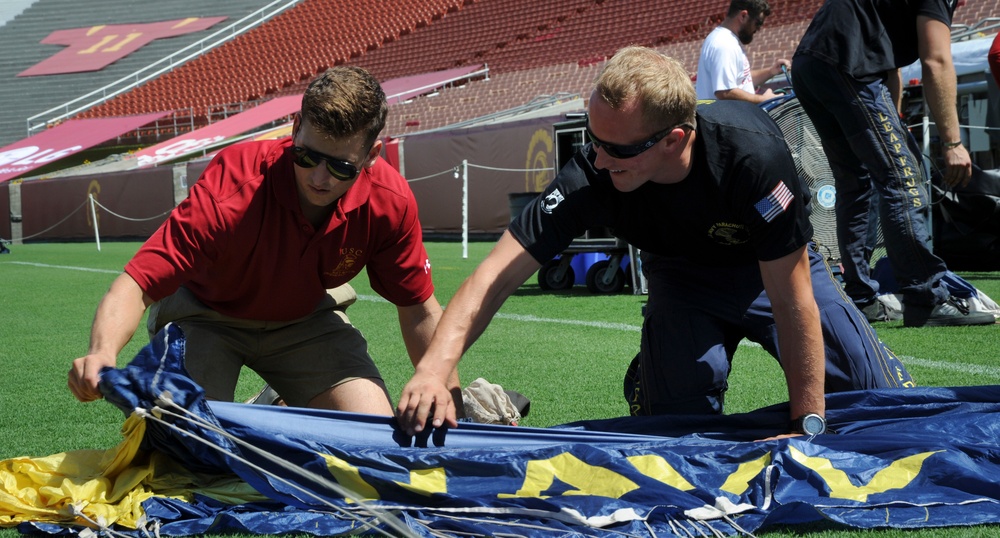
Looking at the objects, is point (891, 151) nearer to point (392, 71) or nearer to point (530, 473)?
point (530, 473)

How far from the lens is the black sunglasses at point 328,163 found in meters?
2.99

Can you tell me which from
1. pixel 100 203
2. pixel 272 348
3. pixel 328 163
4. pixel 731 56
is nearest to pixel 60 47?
pixel 100 203

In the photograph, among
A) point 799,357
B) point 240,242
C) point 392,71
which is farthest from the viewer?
point 392,71

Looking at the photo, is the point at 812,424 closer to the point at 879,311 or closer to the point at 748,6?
the point at 879,311

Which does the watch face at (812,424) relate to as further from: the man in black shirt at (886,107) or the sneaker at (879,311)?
the sneaker at (879,311)

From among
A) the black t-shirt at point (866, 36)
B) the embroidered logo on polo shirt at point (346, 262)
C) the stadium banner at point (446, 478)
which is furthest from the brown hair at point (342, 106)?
the black t-shirt at point (866, 36)

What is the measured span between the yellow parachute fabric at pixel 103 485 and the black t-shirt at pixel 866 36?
153 inches

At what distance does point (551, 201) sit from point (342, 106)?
651 mm

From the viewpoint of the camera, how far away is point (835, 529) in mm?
2471

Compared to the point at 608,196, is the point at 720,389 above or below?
below

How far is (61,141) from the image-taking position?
31203 millimetres

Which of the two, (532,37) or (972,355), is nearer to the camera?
(972,355)

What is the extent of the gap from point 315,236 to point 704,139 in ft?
4.02

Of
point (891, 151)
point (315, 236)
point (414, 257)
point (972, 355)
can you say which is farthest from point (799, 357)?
point (891, 151)
